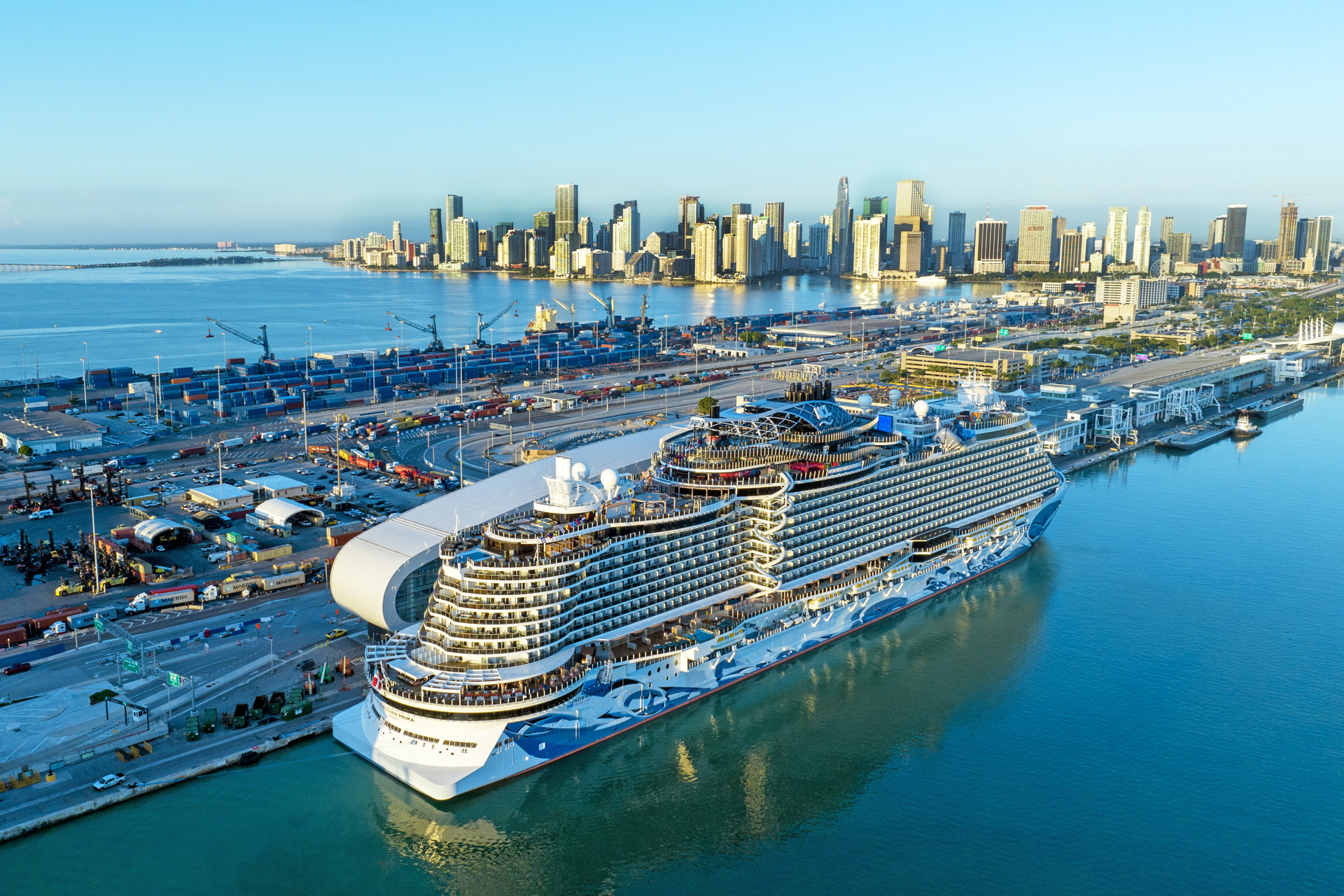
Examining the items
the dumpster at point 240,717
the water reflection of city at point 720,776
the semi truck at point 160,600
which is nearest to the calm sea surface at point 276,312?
the semi truck at point 160,600

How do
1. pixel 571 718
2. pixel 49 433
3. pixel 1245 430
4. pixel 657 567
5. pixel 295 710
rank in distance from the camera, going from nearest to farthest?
pixel 571 718, pixel 295 710, pixel 657 567, pixel 49 433, pixel 1245 430

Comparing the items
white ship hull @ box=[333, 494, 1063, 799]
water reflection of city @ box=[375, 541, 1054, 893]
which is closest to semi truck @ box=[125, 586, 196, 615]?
white ship hull @ box=[333, 494, 1063, 799]

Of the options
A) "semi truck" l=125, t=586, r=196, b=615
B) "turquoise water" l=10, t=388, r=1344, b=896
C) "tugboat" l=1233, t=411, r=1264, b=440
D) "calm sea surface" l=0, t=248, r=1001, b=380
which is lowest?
"turquoise water" l=10, t=388, r=1344, b=896

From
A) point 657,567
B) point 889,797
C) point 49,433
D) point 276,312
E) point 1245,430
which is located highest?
point 276,312

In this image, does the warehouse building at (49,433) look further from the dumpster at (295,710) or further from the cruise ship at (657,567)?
the dumpster at (295,710)

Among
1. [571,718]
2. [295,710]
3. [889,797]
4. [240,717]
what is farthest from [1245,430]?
[240,717]

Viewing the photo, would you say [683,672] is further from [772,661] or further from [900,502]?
[900,502]

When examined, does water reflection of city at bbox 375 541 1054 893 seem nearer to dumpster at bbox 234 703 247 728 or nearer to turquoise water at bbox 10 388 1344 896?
turquoise water at bbox 10 388 1344 896

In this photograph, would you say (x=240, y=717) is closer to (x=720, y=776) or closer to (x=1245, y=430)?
(x=720, y=776)
